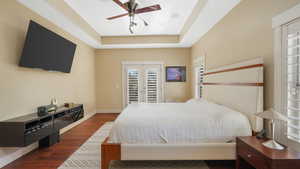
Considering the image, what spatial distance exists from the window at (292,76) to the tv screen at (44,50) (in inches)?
139

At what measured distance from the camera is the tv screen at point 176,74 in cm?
562

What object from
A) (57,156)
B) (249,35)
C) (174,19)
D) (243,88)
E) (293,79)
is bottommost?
(57,156)

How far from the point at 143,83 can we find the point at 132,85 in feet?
1.44

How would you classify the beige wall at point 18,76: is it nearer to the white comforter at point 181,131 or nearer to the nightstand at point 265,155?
the white comforter at point 181,131

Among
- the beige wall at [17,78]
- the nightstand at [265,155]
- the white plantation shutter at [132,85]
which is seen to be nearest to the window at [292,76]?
the nightstand at [265,155]

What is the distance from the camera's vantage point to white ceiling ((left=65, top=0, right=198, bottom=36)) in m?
3.04

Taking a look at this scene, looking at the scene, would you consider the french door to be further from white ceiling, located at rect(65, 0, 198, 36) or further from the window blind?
white ceiling, located at rect(65, 0, 198, 36)

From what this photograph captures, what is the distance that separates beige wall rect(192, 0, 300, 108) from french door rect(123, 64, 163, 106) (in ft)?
8.49

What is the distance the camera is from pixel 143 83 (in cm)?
572

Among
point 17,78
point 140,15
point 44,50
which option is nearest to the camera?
point 17,78

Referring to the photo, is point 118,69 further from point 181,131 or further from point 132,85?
point 181,131

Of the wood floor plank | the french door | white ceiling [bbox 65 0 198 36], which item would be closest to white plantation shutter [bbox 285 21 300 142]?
white ceiling [bbox 65 0 198 36]

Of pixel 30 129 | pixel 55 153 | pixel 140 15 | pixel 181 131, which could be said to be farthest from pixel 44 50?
pixel 181 131

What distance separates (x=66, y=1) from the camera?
294 cm
